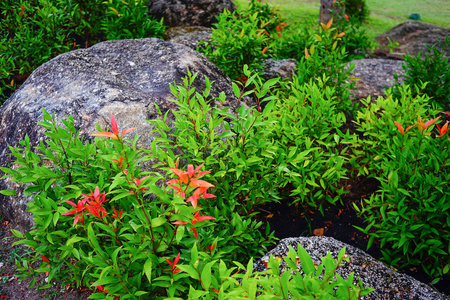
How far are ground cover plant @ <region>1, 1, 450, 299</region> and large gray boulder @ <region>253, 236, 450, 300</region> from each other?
0.57 feet

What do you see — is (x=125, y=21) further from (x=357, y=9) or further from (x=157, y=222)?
(x=357, y=9)

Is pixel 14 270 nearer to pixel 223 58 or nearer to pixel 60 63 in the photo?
pixel 60 63

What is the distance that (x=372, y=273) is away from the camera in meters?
2.14

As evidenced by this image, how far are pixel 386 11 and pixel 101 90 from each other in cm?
1354

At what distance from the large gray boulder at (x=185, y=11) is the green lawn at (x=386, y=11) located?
4004 mm

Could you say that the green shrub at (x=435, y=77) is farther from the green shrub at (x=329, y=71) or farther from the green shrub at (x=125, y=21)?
the green shrub at (x=125, y=21)

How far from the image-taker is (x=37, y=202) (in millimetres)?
1688

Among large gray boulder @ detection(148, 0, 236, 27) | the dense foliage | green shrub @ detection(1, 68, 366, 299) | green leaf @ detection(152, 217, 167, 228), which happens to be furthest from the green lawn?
green leaf @ detection(152, 217, 167, 228)

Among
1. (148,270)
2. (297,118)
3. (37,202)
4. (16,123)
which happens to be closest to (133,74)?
(16,123)

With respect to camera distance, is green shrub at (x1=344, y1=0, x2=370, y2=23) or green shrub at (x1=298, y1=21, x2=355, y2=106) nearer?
green shrub at (x1=298, y1=21, x2=355, y2=106)

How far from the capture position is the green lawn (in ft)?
33.7

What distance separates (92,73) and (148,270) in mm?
2405

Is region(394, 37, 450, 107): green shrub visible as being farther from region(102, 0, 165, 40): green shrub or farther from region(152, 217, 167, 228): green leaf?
region(102, 0, 165, 40): green shrub

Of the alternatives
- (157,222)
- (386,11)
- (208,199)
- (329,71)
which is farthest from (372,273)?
(386,11)
